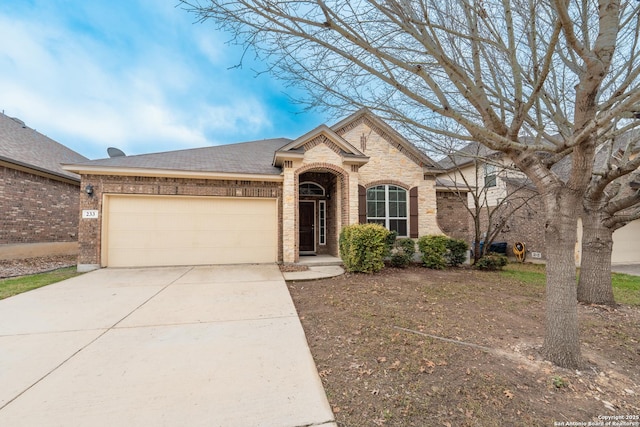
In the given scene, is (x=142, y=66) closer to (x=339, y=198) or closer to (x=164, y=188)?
(x=164, y=188)

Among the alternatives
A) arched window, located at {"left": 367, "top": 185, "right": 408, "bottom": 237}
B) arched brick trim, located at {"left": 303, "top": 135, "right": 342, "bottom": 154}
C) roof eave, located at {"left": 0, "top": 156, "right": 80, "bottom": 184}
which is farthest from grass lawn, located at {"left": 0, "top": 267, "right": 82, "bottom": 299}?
arched window, located at {"left": 367, "top": 185, "right": 408, "bottom": 237}

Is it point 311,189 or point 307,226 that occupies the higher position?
point 311,189

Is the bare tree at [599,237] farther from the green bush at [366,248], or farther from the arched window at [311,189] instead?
the arched window at [311,189]

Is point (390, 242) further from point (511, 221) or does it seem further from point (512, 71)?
point (511, 221)

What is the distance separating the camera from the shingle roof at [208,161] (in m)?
8.09

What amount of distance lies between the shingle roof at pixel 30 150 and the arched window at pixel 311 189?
911 centimetres

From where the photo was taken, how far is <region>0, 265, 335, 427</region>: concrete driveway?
6.56 ft

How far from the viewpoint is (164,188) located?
8078mm

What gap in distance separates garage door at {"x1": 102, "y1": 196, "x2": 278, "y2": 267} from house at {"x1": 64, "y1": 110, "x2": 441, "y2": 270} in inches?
1.1

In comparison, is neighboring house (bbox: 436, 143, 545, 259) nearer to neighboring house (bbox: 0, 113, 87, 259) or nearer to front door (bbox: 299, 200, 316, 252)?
front door (bbox: 299, 200, 316, 252)

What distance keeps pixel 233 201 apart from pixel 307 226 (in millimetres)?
3034

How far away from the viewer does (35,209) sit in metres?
9.62

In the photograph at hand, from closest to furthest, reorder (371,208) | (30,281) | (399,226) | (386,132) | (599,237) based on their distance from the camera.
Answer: (599,237) → (30,281) → (371,208) → (399,226) → (386,132)

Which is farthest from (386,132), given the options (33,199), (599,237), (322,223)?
(33,199)
